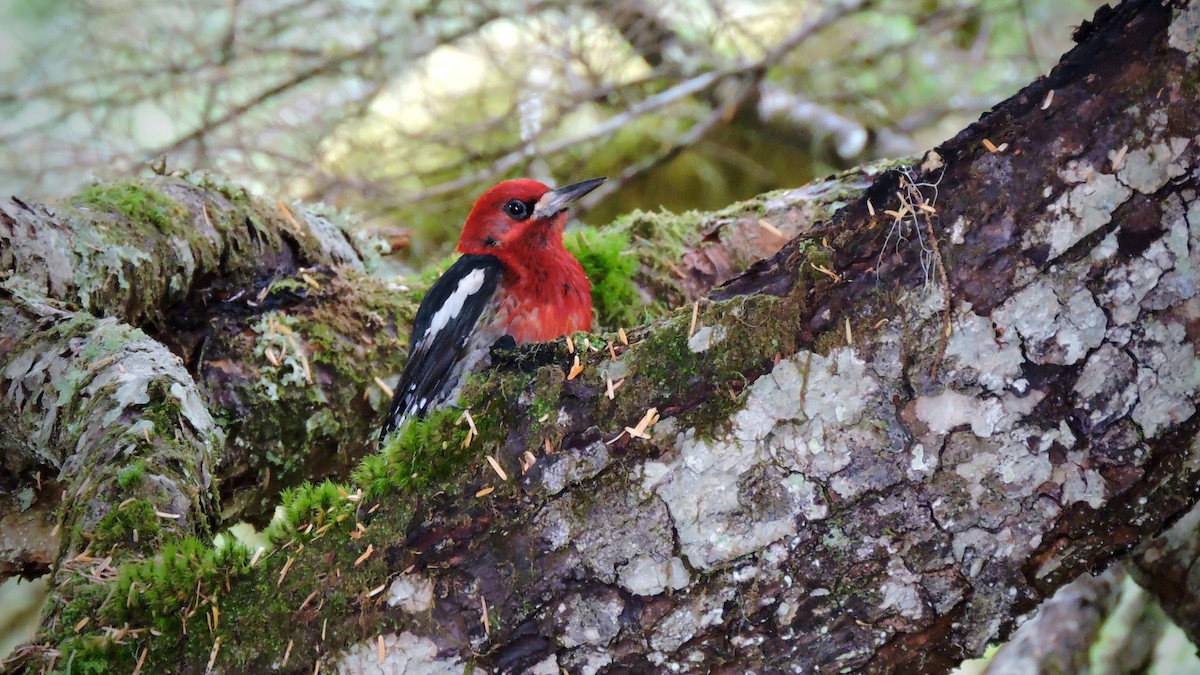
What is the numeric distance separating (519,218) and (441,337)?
76 centimetres

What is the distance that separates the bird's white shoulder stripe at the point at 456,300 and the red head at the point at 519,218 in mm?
203

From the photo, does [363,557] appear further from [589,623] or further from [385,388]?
[385,388]

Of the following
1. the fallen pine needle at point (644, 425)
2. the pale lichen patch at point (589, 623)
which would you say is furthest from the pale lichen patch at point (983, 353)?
the pale lichen patch at point (589, 623)

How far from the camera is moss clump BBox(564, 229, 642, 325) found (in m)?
3.51

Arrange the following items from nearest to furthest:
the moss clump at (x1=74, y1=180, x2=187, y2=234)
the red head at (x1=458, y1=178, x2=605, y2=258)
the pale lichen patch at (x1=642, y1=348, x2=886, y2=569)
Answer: the pale lichen patch at (x1=642, y1=348, x2=886, y2=569), the moss clump at (x1=74, y1=180, x2=187, y2=234), the red head at (x1=458, y1=178, x2=605, y2=258)

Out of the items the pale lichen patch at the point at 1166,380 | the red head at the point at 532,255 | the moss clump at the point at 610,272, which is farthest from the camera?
the moss clump at the point at 610,272

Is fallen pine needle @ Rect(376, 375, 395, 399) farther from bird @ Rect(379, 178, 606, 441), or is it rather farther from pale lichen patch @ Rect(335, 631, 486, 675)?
pale lichen patch @ Rect(335, 631, 486, 675)

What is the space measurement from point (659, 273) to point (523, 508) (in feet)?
5.83

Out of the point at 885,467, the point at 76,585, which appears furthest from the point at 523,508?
the point at 76,585

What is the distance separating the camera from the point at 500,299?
3.47 metres

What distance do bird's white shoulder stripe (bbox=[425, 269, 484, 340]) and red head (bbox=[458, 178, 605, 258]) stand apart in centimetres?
20

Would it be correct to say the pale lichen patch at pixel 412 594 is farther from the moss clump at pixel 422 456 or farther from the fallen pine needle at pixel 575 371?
the fallen pine needle at pixel 575 371

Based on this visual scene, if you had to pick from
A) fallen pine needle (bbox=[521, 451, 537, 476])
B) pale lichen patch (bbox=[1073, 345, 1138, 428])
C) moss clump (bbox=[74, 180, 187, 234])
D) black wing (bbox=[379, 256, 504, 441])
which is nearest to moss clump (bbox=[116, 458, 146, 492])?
fallen pine needle (bbox=[521, 451, 537, 476])

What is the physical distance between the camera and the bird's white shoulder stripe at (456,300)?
10.7 feet
